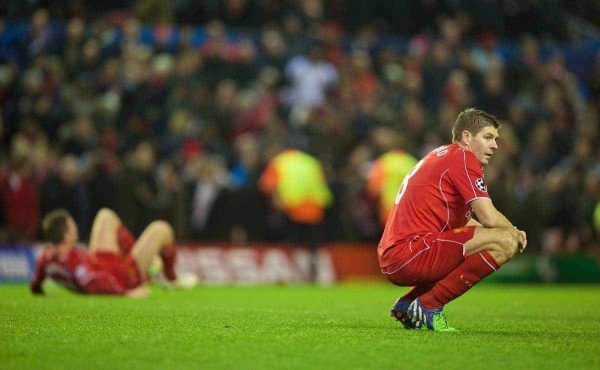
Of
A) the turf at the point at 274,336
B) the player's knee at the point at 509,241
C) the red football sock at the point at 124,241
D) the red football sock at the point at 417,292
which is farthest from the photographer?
the red football sock at the point at 124,241

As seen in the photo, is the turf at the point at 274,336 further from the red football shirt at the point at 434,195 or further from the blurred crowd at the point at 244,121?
the blurred crowd at the point at 244,121

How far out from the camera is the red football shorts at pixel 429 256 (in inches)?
304

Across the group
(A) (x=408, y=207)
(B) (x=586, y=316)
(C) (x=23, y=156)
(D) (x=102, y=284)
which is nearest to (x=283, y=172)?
(C) (x=23, y=156)

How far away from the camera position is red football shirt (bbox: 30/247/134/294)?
11.9 m

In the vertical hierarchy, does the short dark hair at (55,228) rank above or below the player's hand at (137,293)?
above

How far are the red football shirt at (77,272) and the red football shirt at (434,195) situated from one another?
4999mm

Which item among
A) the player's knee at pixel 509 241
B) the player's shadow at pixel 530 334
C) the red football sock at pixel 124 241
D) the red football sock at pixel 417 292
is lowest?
the player's shadow at pixel 530 334

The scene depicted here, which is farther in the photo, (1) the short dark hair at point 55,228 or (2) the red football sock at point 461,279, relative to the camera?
(1) the short dark hair at point 55,228

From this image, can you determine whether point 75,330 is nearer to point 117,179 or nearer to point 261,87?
point 117,179

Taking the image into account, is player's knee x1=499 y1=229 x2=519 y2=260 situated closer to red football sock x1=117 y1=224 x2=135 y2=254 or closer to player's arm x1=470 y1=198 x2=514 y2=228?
player's arm x1=470 y1=198 x2=514 y2=228

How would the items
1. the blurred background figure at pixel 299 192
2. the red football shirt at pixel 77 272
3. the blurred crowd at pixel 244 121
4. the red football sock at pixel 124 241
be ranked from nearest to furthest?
the red football shirt at pixel 77 272
the red football sock at pixel 124 241
the blurred crowd at pixel 244 121
the blurred background figure at pixel 299 192

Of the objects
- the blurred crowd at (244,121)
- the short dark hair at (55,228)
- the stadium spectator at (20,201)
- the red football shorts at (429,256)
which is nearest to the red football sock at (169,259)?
the short dark hair at (55,228)

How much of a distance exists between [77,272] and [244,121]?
7026 mm

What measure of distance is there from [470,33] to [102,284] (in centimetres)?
1332
